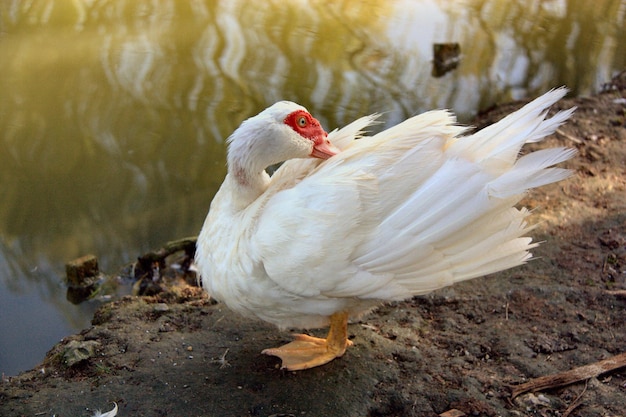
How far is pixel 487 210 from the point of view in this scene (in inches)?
108

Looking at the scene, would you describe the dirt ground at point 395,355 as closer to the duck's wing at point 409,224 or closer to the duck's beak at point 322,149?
the duck's wing at point 409,224

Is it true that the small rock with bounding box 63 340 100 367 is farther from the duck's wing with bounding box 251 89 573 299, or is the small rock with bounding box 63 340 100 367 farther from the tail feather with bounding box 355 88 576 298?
the tail feather with bounding box 355 88 576 298

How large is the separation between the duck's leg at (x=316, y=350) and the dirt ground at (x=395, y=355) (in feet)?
0.17

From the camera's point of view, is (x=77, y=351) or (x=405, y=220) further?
(x=77, y=351)

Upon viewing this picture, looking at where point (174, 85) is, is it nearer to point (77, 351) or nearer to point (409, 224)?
point (77, 351)

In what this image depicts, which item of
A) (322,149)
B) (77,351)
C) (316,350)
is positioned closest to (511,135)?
(322,149)

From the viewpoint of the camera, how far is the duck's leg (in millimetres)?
3303

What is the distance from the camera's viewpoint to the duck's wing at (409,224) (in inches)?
108

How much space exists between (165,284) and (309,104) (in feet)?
10.7

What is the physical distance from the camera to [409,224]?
2.79 metres

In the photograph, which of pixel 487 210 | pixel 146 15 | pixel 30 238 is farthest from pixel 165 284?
pixel 146 15

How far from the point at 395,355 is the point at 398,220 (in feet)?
3.23

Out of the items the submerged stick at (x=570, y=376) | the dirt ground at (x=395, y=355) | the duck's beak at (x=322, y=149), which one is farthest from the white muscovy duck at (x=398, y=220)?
the submerged stick at (x=570, y=376)

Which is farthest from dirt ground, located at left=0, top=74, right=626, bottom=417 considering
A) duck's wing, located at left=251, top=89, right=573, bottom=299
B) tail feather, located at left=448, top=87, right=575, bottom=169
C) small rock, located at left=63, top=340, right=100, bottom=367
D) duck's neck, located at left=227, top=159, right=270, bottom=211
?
tail feather, located at left=448, top=87, right=575, bottom=169
